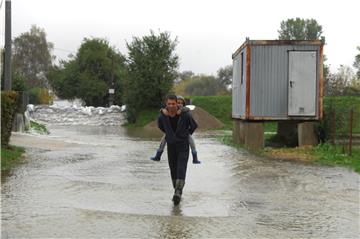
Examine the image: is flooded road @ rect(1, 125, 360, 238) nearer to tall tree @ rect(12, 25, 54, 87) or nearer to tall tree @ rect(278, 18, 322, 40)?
tall tree @ rect(278, 18, 322, 40)

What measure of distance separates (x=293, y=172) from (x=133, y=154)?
5.68m

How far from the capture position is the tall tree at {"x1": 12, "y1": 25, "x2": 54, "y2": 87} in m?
83.2

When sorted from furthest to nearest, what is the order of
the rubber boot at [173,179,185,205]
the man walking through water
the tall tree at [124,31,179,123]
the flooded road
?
the tall tree at [124,31,179,123] → the man walking through water → the rubber boot at [173,179,185,205] → the flooded road

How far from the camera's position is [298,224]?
753 centimetres

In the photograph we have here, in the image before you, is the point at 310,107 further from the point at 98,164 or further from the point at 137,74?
the point at 137,74

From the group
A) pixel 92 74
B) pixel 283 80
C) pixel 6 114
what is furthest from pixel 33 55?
pixel 6 114

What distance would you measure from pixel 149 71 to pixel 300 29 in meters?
43.9

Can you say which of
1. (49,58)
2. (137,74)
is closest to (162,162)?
(137,74)

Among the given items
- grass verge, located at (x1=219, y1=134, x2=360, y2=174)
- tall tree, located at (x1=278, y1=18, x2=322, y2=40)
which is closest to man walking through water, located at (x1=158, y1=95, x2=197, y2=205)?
grass verge, located at (x1=219, y1=134, x2=360, y2=174)

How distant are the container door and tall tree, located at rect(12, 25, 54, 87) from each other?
222 ft

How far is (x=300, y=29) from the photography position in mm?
81188

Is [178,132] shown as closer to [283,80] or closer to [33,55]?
[283,80]

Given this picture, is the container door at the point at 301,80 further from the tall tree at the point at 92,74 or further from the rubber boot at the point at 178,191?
the tall tree at the point at 92,74

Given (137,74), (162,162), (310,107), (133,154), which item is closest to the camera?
(162,162)
